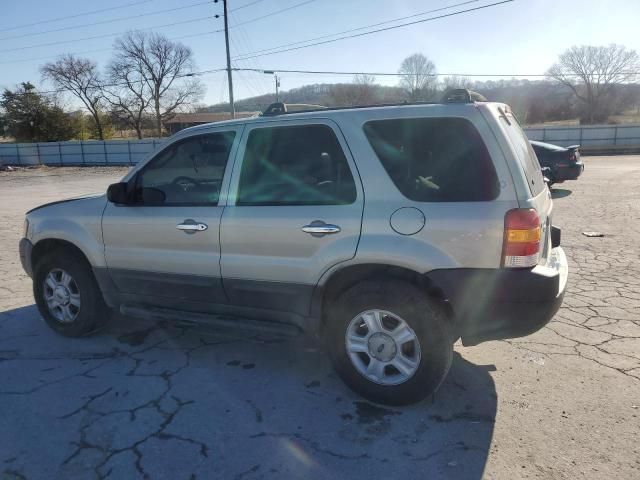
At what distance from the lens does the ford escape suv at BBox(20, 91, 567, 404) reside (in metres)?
2.80

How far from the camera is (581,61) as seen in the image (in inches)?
2251

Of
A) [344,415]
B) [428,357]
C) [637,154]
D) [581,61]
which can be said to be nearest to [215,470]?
[344,415]

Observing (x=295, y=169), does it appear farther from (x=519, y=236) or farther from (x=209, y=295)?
(x=519, y=236)

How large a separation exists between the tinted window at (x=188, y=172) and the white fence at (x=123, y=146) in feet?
79.1

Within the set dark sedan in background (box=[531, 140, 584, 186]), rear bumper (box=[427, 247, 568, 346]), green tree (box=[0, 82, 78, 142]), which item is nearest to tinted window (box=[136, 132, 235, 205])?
rear bumper (box=[427, 247, 568, 346])

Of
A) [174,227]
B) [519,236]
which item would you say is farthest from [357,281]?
[174,227]

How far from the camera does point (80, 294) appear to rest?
418 cm

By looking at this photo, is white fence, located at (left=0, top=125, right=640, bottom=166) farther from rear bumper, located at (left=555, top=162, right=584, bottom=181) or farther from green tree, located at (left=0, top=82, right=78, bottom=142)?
green tree, located at (left=0, top=82, right=78, bottom=142)

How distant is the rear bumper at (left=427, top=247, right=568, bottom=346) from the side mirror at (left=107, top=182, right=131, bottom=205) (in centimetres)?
239

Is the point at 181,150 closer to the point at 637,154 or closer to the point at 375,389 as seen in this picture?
the point at 375,389

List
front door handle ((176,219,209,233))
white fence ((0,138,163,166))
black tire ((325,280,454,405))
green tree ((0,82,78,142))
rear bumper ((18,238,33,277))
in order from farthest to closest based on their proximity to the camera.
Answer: green tree ((0,82,78,142))
white fence ((0,138,163,166))
rear bumper ((18,238,33,277))
front door handle ((176,219,209,233))
black tire ((325,280,454,405))

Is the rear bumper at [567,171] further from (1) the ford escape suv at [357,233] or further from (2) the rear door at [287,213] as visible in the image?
(2) the rear door at [287,213]

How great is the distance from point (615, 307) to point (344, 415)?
3158mm

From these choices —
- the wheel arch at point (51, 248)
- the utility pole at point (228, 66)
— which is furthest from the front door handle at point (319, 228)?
the utility pole at point (228, 66)
